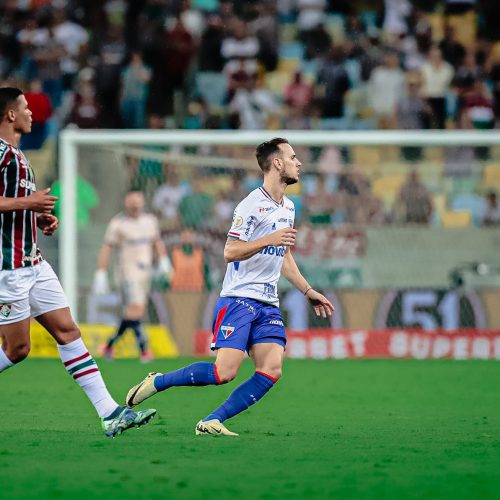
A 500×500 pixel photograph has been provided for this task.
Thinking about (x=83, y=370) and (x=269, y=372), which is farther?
(x=269, y=372)

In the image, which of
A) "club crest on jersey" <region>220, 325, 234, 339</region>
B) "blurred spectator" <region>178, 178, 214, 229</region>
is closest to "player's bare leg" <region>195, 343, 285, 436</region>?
"club crest on jersey" <region>220, 325, 234, 339</region>

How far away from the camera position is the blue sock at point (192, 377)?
8.41 m

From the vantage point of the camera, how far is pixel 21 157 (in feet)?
26.8

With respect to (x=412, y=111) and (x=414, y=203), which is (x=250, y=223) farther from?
(x=412, y=111)

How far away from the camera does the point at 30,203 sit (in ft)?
25.7

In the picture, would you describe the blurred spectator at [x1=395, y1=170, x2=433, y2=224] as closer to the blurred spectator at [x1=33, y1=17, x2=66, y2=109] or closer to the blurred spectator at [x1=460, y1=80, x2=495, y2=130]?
the blurred spectator at [x1=460, y1=80, x2=495, y2=130]

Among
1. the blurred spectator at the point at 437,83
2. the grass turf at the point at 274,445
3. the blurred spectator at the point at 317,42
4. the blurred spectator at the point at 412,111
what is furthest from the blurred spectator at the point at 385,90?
the grass turf at the point at 274,445

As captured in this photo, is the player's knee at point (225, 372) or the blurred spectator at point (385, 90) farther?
the blurred spectator at point (385, 90)

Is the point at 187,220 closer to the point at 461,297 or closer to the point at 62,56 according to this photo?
the point at 461,297

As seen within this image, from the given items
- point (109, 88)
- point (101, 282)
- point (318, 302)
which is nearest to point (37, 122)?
point (109, 88)

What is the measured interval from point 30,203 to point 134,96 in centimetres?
1449

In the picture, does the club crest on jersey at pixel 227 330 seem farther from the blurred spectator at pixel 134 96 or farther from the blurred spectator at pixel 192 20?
the blurred spectator at pixel 192 20

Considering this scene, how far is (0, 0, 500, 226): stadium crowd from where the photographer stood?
21781 millimetres

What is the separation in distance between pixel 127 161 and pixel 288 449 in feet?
39.9
